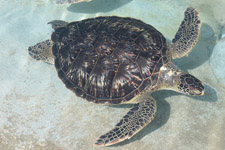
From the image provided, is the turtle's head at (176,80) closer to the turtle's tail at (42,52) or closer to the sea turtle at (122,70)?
the sea turtle at (122,70)

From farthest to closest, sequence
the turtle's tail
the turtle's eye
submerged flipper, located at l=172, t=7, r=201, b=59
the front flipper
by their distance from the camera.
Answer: the turtle's tail
submerged flipper, located at l=172, t=7, r=201, b=59
the turtle's eye
the front flipper

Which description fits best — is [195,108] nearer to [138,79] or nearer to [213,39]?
[138,79]

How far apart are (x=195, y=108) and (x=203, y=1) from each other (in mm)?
2739

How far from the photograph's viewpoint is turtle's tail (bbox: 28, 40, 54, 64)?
135 inches

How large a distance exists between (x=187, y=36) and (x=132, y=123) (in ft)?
5.97

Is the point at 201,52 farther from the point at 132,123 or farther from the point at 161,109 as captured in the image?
the point at 132,123

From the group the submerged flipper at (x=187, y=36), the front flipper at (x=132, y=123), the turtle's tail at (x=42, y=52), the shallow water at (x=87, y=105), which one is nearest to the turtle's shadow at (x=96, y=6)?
the shallow water at (x=87, y=105)

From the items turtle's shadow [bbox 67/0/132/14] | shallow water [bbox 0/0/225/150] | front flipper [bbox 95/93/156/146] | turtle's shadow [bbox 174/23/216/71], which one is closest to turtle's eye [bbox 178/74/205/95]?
shallow water [bbox 0/0/225/150]

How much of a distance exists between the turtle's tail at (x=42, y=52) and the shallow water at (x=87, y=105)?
18 centimetres

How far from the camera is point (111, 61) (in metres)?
2.71

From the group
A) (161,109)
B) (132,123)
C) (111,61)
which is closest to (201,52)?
(161,109)

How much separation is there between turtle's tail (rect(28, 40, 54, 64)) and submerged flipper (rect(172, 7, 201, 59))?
2.19 meters

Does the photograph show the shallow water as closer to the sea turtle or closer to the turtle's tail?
the turtle's tail

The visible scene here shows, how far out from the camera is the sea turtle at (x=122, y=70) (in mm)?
2695
